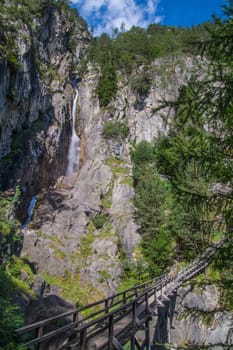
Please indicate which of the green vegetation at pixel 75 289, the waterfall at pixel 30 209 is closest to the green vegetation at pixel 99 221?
the green vegetation at pixel 75 289

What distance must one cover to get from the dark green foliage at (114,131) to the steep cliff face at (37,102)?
5555mm

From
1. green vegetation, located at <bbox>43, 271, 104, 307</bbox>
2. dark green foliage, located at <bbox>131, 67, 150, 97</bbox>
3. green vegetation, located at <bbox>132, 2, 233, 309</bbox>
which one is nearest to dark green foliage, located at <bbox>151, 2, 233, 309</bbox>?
green vegetation, located at <bbox>132, 2, 233, 309</bbox>

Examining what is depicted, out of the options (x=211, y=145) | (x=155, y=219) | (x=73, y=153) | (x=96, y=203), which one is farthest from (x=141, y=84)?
(x=211, y=145)

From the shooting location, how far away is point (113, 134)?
3938 cm

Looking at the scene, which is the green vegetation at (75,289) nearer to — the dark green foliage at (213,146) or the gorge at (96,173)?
the gorge at (96,173)

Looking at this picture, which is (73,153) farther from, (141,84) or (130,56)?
(130,56)

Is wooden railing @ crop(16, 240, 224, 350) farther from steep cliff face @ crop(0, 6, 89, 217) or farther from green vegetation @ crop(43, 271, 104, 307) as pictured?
steep cliff face @ crop(0, 6, 89, 217)

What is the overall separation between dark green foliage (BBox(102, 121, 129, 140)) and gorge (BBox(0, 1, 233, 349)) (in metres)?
0.19

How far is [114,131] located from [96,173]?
26.0 feet

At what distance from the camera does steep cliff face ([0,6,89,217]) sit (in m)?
26.1

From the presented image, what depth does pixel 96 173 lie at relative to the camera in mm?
34281

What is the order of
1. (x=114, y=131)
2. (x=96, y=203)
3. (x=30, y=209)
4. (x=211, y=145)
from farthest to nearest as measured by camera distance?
(x=114, y=131)
(x=96, y=203)
(x=30, y=209)
(x=211, y=145)

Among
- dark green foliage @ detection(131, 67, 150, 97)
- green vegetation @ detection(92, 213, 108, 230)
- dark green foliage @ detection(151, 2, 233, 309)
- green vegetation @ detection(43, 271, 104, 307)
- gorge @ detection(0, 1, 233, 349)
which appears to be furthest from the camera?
dark green foliage @ detection(131, 67, 150, 97)

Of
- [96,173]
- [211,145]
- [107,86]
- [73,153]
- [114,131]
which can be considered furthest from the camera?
[107,86]
